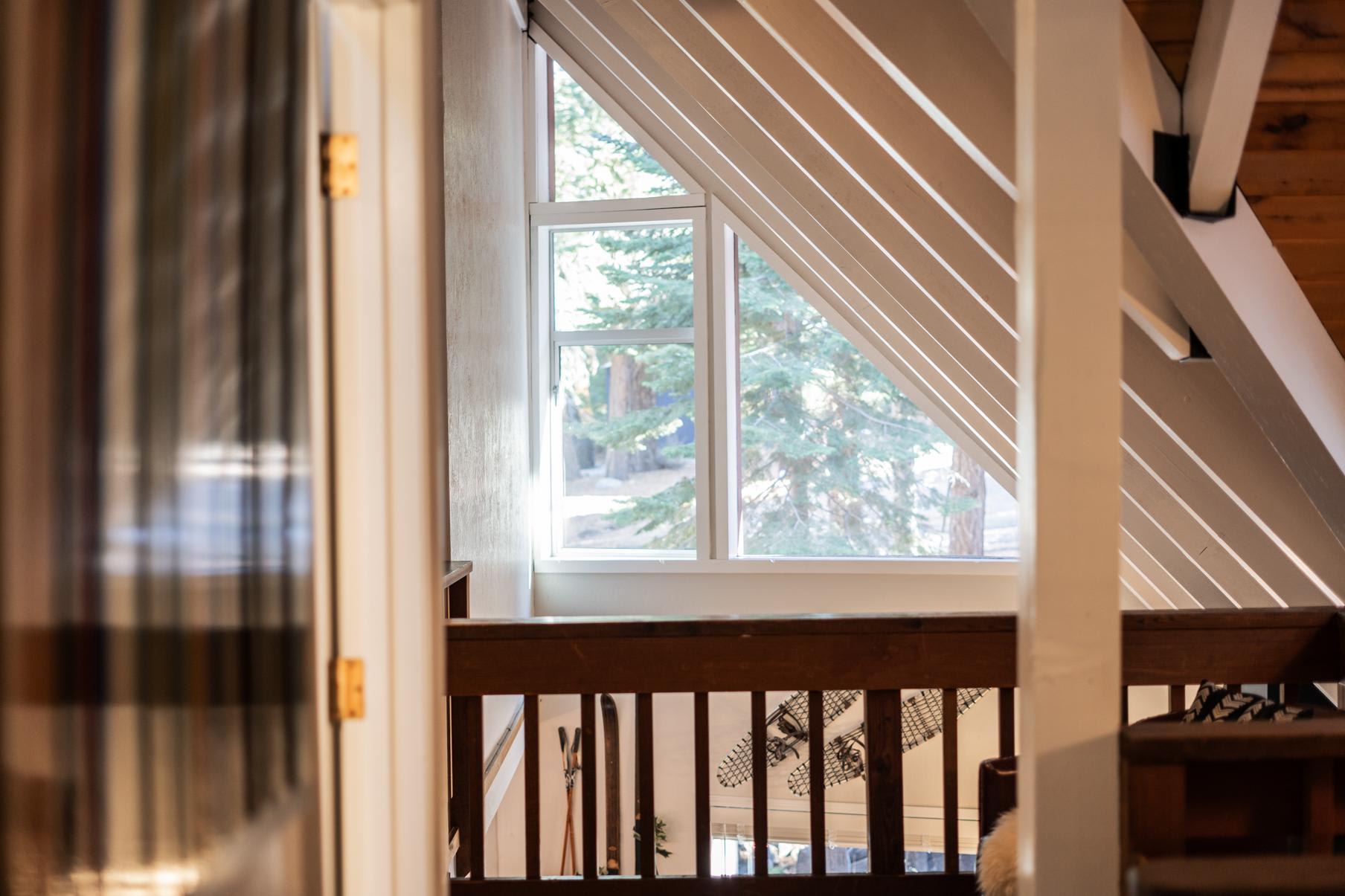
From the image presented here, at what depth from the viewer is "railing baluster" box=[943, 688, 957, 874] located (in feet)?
6.55

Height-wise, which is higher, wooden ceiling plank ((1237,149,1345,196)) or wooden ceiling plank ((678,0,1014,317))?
wooden ceiling plank ((678,0,1014,317))

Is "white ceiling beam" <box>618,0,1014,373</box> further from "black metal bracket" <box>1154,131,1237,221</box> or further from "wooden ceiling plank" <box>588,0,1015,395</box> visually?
"black metal bracket" <box>1154,131,1237,221</box>

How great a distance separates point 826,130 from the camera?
2.84m

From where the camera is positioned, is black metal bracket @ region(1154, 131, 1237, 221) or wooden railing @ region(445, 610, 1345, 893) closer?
black metal bracket @ region(1154, 131, 1237, 221)

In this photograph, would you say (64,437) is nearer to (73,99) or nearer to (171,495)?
(171,495)

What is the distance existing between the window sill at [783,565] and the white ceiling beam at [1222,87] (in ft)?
14.3

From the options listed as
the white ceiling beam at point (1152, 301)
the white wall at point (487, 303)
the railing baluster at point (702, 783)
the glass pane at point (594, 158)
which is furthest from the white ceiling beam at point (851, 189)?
the glass pane at point (594, 158)

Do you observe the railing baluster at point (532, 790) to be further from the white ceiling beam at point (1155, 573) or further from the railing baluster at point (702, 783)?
the white ceiling beam at point (1155, 573)

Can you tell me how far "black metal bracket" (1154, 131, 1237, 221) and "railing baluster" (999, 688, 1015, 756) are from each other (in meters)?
0.99

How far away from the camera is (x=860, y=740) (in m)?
5.72

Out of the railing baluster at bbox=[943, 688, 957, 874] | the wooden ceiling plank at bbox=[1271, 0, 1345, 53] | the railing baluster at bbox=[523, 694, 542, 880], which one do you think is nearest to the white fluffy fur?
the railing baluster at bbox=[943, 688, 957, 874]

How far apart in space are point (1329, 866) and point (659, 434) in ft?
16.8

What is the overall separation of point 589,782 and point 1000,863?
30.3 inches

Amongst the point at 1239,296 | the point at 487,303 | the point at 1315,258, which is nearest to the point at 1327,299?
the point at 1315,258
